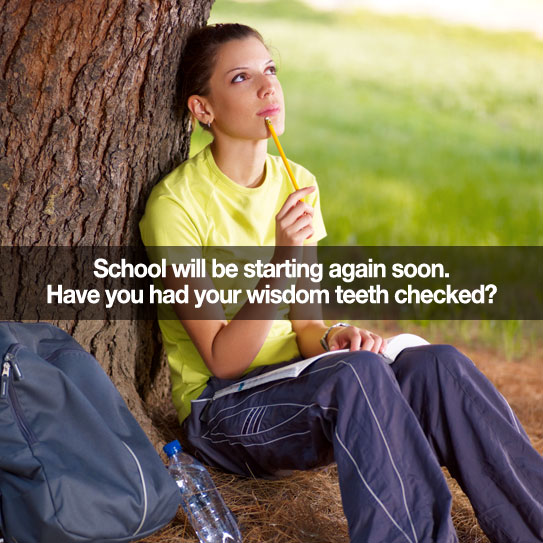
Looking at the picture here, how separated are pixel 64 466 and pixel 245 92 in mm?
1189

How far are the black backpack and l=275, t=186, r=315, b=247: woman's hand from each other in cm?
66

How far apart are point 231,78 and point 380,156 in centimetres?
593

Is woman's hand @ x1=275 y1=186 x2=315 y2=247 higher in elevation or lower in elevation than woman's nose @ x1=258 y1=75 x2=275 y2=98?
lower

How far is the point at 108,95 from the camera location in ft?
7.61

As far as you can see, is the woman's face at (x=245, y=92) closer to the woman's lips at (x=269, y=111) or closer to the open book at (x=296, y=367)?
the woman's lips at (x=269, y=111)

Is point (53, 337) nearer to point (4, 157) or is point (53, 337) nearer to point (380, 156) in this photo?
point (4, 157)

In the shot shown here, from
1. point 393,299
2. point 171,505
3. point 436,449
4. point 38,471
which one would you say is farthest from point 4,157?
point 393,299

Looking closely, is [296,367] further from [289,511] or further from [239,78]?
[239,78]

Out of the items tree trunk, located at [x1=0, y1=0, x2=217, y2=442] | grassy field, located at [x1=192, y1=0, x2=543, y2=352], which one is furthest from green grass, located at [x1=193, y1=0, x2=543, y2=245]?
tree trunk, located at [x1=0, y1=0, x2=217, y2=442]

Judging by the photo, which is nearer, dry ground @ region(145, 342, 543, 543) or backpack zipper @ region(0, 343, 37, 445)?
backpack zipper @ region(0, 343, 37, 445)

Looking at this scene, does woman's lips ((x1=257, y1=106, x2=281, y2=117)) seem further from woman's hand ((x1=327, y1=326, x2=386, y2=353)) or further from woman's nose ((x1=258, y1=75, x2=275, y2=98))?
woman's hand ((x1=327, y1=326, x2=386, y2=353))

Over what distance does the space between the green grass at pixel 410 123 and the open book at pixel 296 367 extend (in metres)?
3.73

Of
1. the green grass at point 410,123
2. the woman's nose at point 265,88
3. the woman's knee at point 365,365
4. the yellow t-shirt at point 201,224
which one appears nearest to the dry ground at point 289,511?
the yellow t-shirt at point 201,224

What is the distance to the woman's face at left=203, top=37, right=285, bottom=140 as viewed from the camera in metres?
2.40
